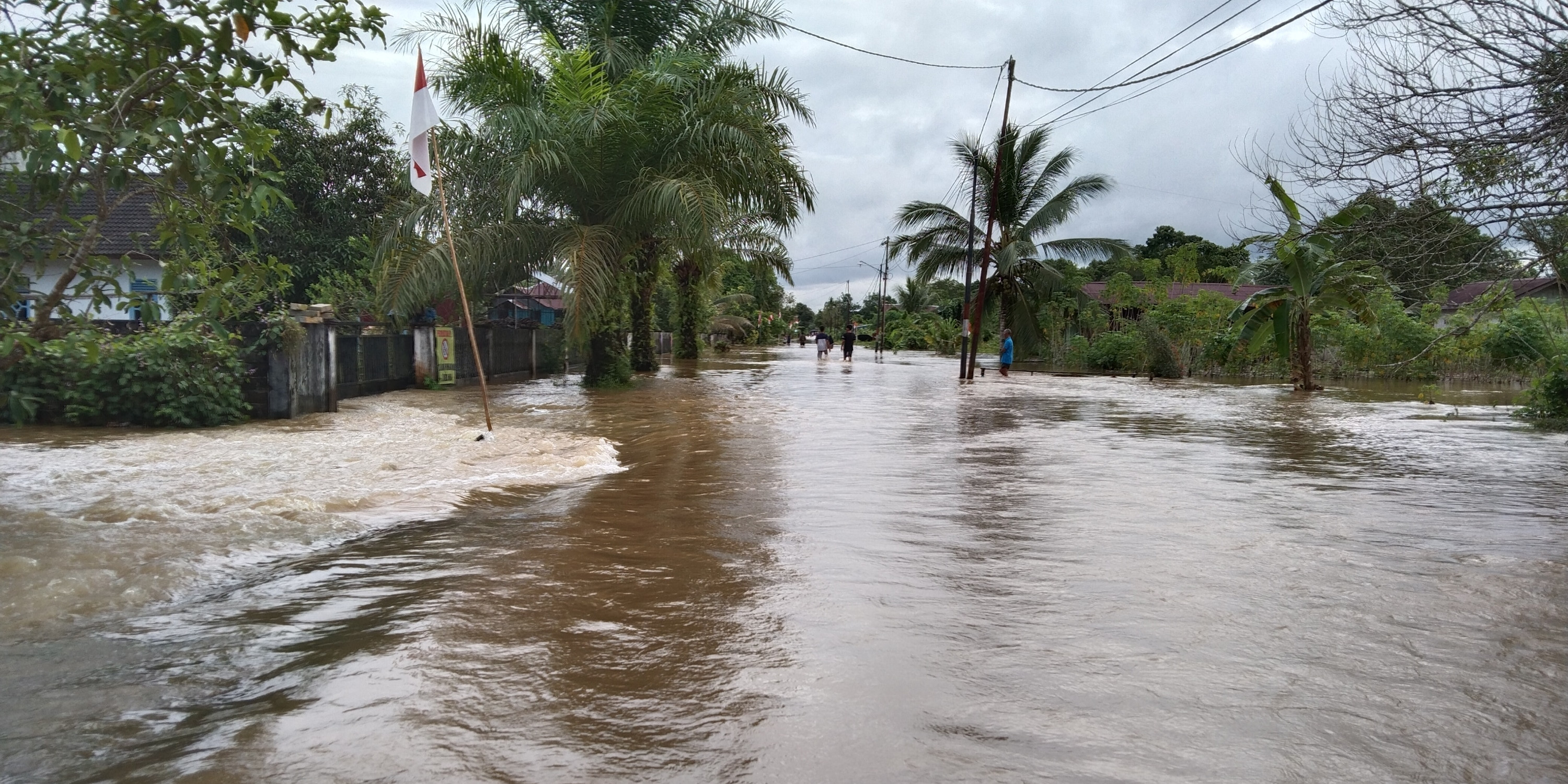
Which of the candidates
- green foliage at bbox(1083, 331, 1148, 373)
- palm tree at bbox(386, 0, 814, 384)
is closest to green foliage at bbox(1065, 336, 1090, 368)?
green foliage at bbox(1083, 331, 1148, 373)

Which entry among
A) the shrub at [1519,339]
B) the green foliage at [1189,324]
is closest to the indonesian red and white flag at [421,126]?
the shrub at [1519,339]

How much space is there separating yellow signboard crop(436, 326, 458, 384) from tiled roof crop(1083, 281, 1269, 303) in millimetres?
22252

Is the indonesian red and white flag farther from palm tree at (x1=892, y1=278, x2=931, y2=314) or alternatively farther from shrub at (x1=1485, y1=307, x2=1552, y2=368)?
palm tree at (x1=892, y1=278, x2=931, y2=314)

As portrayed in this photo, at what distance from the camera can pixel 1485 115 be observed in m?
7.29

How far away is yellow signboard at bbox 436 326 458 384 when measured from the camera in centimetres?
1820

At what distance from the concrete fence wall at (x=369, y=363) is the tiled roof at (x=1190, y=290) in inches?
791

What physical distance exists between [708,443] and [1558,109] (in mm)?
7935

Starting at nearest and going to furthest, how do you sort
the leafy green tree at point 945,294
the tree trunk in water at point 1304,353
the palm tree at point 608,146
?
the palm tree at point 608,146, the tree trunk in water at point 1304,353, the leafy green tree at point 945,294

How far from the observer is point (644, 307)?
77.0 feet

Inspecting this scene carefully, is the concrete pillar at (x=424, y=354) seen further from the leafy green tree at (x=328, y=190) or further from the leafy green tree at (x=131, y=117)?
the leafy green tree at (x=131, y=117)

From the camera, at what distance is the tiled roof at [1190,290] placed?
3584 cm

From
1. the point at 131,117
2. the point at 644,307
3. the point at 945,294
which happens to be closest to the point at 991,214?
the point at 644,307

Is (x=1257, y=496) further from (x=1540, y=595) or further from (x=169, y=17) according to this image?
(x=169, y=17)

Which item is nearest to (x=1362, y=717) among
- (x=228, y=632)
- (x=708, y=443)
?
(x=228, y=632)
